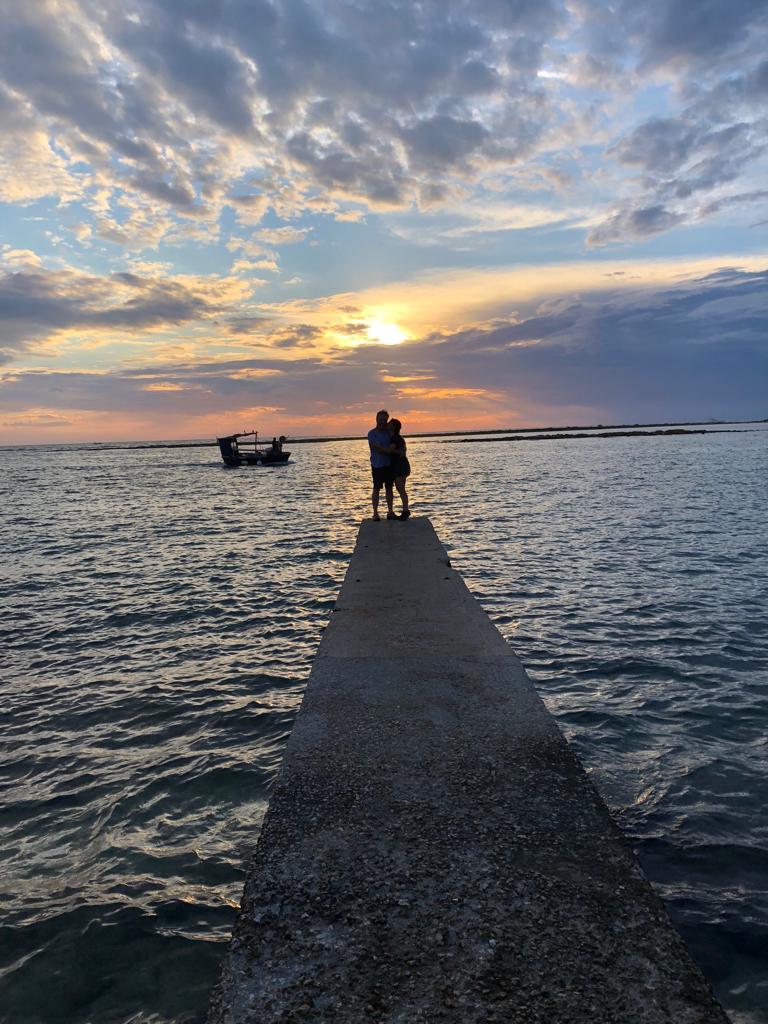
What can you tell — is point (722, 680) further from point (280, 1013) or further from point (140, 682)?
point (140, 682)

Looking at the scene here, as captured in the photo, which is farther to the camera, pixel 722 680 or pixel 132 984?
pixel 722 680

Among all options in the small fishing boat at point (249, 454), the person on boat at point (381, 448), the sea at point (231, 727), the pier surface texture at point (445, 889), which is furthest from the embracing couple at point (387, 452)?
the small fishing boat at point (249, 454)

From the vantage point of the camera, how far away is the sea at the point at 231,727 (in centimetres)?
396

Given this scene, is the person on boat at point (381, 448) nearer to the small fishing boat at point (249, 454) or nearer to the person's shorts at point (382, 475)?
the person's shorts at point (382, 475)

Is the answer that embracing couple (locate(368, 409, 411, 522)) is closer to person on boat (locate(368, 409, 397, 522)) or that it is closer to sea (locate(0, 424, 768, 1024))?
person on boat (locate(368, 409, 397, 522))

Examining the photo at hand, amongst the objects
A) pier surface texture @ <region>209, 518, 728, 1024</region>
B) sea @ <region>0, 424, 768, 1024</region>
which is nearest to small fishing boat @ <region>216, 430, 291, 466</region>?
sea @ <region>0, 424, 768, 1024</region>

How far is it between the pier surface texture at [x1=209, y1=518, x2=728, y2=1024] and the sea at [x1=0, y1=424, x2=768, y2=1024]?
1.35m

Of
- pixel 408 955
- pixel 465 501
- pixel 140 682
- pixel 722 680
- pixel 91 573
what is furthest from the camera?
pixel 465 501

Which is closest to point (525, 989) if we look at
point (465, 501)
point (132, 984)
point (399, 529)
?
point (132, 984)

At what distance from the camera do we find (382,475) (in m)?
13.8

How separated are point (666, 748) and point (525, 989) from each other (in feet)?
15.9

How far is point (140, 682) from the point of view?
339 inches

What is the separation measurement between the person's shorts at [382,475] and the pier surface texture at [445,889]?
897 cm

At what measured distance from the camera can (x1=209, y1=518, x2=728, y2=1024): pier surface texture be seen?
2258mm
